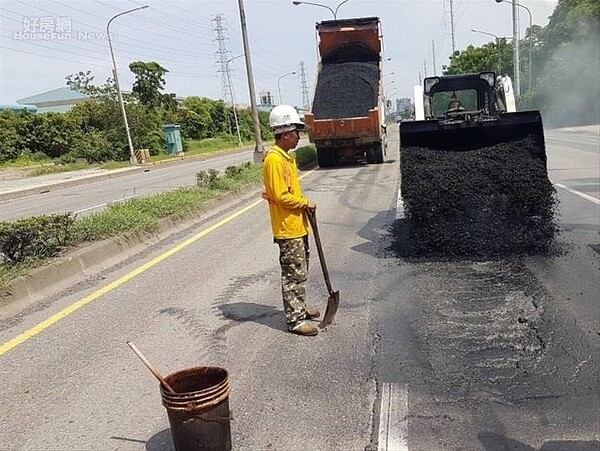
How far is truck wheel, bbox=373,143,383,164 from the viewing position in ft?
61.2

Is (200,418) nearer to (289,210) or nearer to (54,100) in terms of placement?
(289,210)

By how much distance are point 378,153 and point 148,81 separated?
32131 millimetres

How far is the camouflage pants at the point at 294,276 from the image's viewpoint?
465 cm

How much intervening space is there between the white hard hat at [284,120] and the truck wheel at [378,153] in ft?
46.9

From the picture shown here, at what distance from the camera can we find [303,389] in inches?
143

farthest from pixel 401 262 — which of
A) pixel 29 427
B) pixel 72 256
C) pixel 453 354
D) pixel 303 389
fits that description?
pixel 29 427

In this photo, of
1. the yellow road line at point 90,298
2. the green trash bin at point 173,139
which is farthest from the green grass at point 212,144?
the yellow road line at point 90,298

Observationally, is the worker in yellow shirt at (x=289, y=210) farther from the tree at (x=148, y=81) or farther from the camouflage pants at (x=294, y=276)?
the tree at (x=148, y=81)

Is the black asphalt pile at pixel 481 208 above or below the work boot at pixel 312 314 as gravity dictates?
above

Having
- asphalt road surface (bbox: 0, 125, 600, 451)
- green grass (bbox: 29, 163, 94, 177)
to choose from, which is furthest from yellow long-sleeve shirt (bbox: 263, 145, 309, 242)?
green grass (bbox: 29, 163, 94, 177)

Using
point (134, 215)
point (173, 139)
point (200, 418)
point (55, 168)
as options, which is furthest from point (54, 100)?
point (200, 418)

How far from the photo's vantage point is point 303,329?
455 centimetres

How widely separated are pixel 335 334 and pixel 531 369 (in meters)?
1.44

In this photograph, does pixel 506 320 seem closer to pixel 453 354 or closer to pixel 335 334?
pixel 453 354
